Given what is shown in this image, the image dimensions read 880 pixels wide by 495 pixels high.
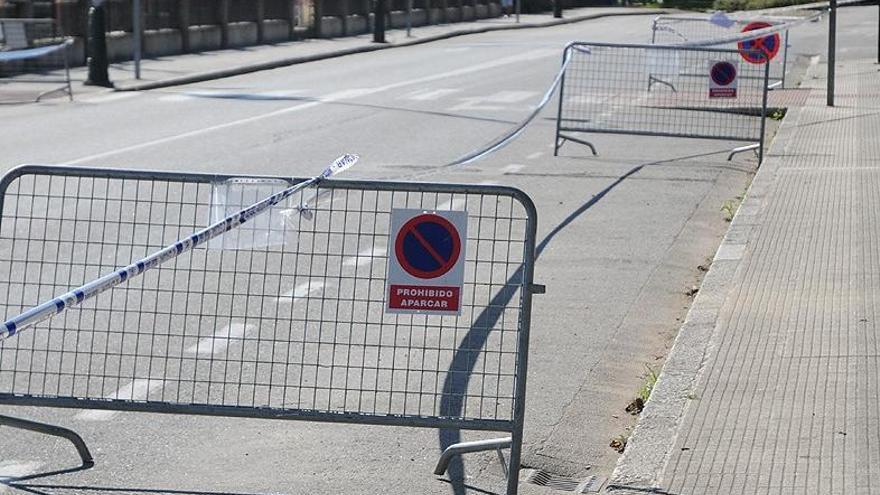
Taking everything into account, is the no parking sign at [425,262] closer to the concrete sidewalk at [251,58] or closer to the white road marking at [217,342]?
the white road marking at [217,342]

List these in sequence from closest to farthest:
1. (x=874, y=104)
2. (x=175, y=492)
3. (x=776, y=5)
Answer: (x=175, y=492) < (x=874, y=104) < (x=776, y=5)

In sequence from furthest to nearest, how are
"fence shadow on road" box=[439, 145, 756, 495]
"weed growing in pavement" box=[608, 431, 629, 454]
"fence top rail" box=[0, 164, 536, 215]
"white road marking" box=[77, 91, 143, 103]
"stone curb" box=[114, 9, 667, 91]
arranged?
"stone curb" box=[114, 9, 667, 91], "white road marking" box=[77, 91, 143, 103], "weed growing in pavement" box=[608, 431, 629, 454], "fence shadow on road" box=[439, 145, 756, 495], "fence top rail" box=[0, 164, 536, 215]

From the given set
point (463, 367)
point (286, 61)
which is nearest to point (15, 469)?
point (463, 367)

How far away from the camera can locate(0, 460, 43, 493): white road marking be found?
5898 millimetres

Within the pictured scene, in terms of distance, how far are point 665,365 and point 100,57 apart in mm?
19583

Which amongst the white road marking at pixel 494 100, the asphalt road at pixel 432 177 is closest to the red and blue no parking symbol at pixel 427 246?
the asphalt road at pixel 432 177

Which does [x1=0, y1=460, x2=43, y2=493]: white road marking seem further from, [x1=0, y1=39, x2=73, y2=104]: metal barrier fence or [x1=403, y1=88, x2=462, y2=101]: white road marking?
[x1=403, y1=88, x2=462, y2=101]: white road marking

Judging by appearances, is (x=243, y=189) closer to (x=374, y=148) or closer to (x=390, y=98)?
(x=374, y=148)

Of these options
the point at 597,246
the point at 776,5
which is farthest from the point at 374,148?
the point at 776,5

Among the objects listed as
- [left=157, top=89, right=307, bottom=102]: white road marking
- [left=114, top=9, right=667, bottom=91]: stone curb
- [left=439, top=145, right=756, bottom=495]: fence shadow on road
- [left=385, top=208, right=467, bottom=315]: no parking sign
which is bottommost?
[left=114, top=9, right=667, bottom=91]: stone curb

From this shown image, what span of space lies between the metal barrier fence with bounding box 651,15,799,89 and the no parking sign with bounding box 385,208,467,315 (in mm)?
19360

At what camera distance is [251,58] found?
109 ft

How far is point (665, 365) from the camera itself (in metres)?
7.48

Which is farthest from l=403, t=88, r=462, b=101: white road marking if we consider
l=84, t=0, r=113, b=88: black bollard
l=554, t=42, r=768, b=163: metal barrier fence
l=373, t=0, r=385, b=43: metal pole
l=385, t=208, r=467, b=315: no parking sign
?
l=385, t=208, r=467, b=315: no parking sign
